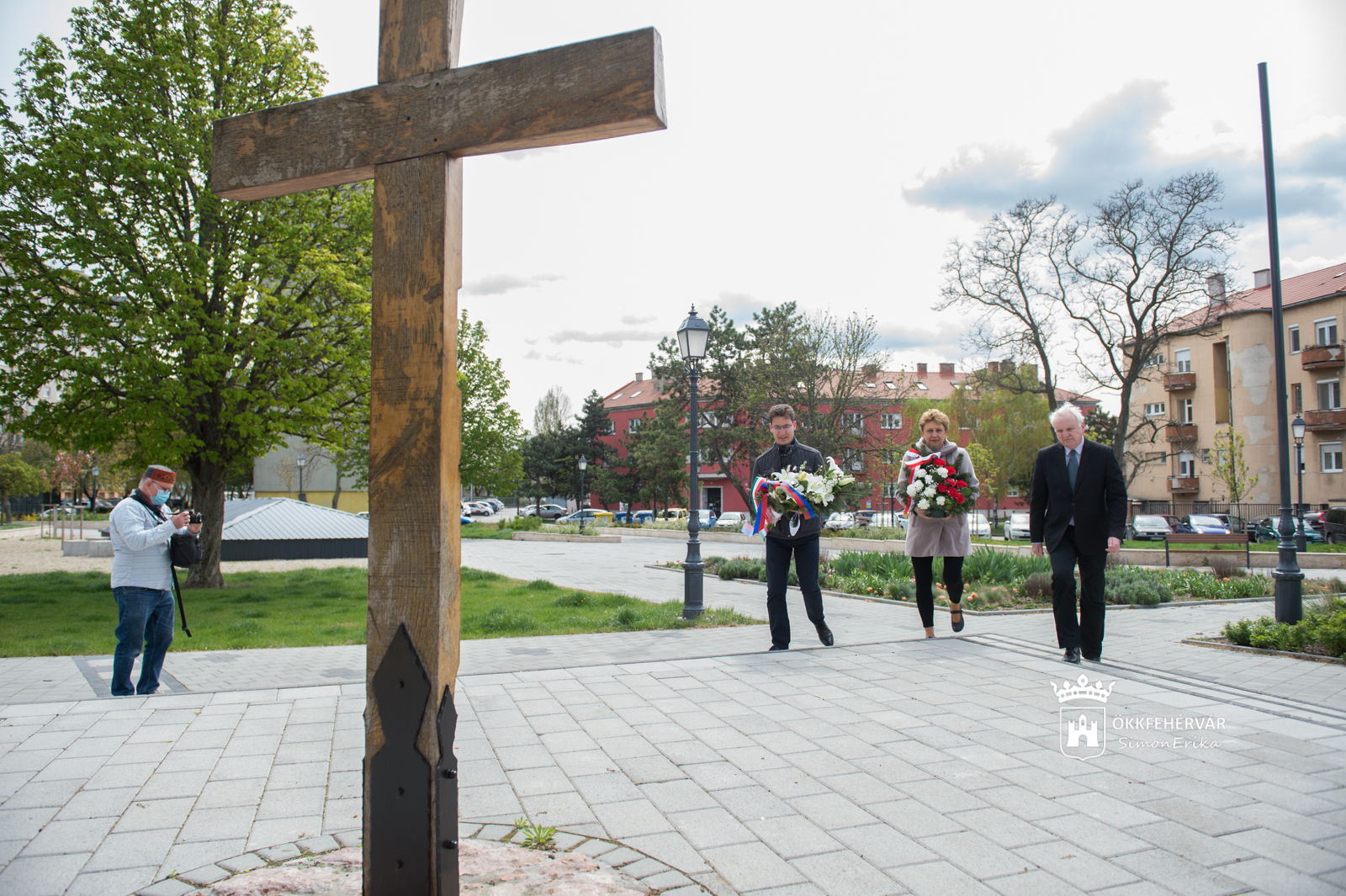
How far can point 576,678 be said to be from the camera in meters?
5.80

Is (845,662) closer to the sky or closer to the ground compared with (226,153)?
closer to the ground

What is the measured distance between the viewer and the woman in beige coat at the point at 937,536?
7.14 meters

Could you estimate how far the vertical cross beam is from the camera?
7.95 ft

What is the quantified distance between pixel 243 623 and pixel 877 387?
24678 millimetres

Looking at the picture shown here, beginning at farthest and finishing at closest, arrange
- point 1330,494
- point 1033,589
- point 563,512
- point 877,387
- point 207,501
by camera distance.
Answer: point 563,512 < point 1330,494 < point 877,387 < point 207,501 < point 1033,589

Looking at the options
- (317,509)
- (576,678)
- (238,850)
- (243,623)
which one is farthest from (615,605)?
(317,509)

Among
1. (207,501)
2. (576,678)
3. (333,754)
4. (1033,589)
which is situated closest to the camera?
(333,754)

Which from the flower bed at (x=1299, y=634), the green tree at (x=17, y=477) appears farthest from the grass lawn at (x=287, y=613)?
the green tree at (x=17, y=477)

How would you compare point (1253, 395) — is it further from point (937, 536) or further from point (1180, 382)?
point (937, 536)

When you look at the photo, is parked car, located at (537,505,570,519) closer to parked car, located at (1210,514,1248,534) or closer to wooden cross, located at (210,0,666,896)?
parked car, located at (1210,514,1248,534)

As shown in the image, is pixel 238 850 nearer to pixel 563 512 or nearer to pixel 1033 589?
pixel 1033 589

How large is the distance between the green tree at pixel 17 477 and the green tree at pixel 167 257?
1760 inches

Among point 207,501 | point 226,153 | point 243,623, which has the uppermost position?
point 226,153

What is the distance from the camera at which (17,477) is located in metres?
48.4
